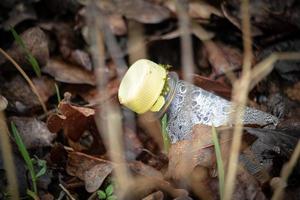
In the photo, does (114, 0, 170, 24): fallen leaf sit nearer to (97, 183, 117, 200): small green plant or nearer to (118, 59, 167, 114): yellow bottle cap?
(118, 59, 167, 114): yellow bottle cap

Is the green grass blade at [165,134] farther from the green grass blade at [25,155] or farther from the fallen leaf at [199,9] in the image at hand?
the fallen leaf at [199,9]

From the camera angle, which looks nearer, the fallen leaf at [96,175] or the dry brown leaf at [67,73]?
the fallen leaf at [96,175]

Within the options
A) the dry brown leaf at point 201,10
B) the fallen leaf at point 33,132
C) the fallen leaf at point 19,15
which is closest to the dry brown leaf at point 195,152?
the fallen leaf at point 33,132

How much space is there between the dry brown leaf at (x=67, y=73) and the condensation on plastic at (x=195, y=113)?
0.37m

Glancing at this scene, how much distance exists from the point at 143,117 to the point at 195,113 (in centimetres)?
22

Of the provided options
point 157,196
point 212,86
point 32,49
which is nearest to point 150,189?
point 157,196

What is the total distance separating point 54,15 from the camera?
1696mm

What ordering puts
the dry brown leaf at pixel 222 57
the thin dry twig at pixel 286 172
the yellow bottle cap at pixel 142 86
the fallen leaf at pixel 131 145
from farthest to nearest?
the dry brown leaf at pixel 222 57 < the fallen leaf at pixel 131 145 < the yellow bottle cap at pixel 142 86 < the thin dry twig at pixel 286 172

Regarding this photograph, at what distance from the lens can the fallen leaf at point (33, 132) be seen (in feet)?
4.33

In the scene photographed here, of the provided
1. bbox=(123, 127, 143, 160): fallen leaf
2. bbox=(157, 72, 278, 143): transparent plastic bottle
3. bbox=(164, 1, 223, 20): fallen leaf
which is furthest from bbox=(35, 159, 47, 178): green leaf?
bbox=(164, 1, 223, 20): fallen leaf

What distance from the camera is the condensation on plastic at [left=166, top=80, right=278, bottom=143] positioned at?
120 cm

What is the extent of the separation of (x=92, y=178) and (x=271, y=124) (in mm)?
460

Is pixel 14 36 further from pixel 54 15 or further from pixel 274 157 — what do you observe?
pixel 274 157

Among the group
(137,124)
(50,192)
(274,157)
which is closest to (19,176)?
(50,192)
